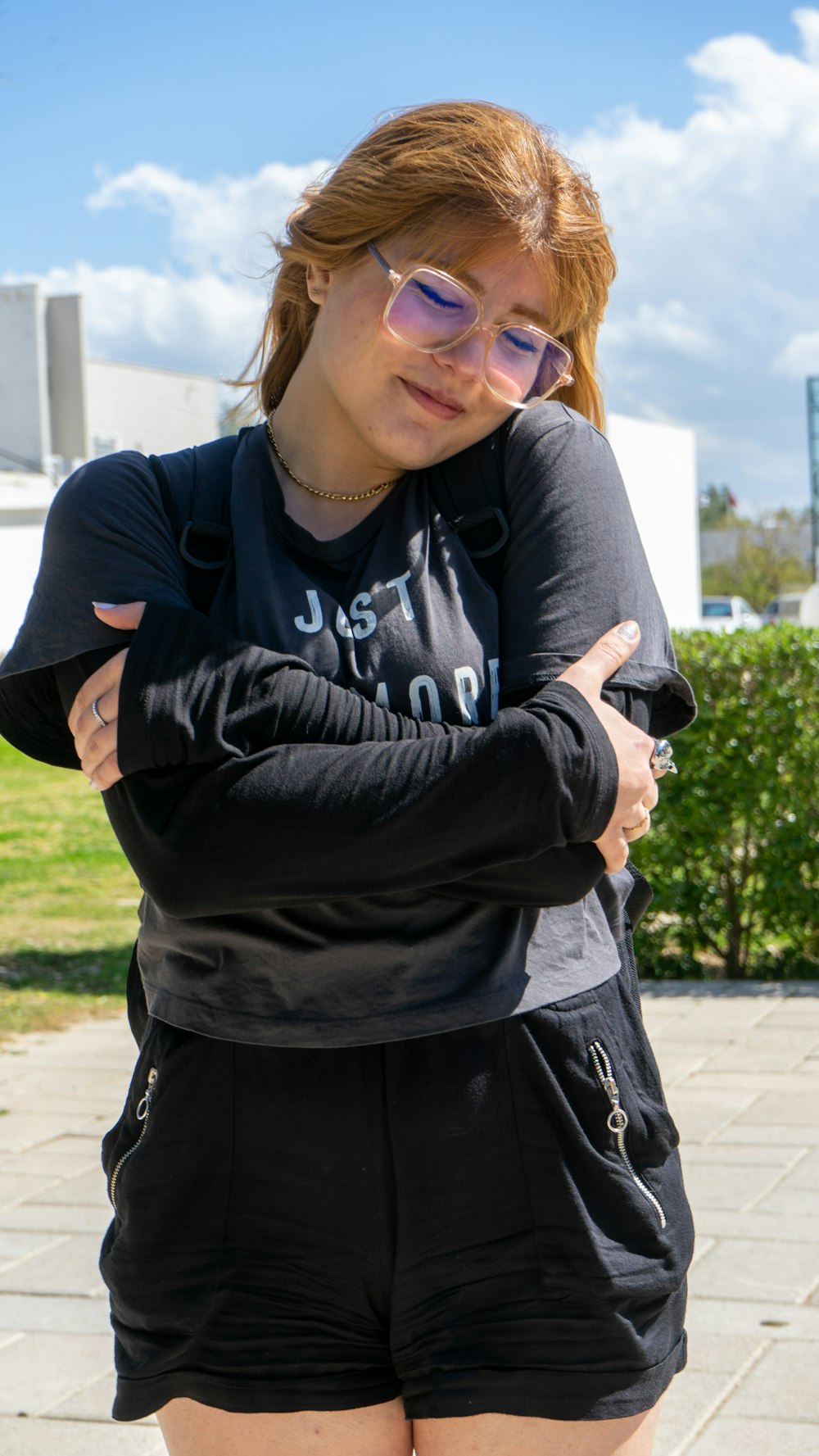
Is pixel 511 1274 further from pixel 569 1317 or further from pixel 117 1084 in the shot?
pixel 117 1084

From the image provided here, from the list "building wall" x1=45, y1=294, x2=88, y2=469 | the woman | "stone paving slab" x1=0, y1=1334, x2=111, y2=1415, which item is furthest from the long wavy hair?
"building wall" x1=45, y1=294, x2=88, y2=469

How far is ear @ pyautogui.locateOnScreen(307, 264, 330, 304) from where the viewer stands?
70.6 inches

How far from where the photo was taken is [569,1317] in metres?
1.57

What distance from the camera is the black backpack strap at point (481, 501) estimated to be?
176 cm

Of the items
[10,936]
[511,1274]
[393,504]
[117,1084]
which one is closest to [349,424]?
[393,504]

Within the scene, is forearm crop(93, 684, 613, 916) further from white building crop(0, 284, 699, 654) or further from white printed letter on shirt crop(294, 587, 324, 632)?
white building crop(0, 284, 699, 654)

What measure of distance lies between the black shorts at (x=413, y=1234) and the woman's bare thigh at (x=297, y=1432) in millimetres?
19

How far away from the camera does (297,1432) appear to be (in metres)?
1.59

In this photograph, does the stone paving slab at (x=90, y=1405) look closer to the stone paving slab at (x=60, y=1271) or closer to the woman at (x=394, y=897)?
the stone paving slab at (x=60, y=1271)

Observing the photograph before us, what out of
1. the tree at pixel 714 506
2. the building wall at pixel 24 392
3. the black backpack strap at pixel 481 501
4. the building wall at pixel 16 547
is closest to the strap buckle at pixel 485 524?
the black backpack strap at pixel 481 501

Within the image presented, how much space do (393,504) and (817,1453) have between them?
7.13ft

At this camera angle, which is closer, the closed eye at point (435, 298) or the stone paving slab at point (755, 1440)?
the closed eye at point (435, 298)

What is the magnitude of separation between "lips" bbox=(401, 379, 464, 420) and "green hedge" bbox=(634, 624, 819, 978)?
5.22m

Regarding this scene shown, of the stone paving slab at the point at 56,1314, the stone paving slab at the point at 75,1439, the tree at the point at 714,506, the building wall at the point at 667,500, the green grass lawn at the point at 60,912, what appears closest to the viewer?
the stone paving slab at the point at 75,1439
